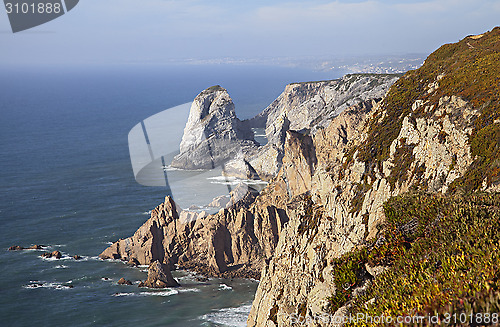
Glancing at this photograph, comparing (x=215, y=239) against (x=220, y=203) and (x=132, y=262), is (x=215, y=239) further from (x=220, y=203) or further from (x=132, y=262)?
(x=220, y=203)

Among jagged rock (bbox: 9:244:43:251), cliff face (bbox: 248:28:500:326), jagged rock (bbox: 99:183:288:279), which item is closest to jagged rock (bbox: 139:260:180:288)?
jagged rock (bbox: 99:183:288:279)

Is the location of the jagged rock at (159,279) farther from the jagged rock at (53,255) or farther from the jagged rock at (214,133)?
the jagged rock at (214,133)

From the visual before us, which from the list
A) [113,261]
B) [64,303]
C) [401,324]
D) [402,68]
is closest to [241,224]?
[113,261]

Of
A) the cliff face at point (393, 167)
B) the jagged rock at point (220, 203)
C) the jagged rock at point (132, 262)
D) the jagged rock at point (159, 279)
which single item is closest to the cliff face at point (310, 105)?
the jagged rock at point (220, 203)

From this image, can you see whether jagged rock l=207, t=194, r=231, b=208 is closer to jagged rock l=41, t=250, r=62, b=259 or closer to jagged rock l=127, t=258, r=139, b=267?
jagged rock l=127, t=258, r=139, b=267

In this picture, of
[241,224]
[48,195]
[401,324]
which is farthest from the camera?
[48,195]

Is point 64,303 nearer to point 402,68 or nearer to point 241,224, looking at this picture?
point 241,224

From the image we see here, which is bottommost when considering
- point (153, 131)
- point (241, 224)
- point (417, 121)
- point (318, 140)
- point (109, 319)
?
point (109, 319)
